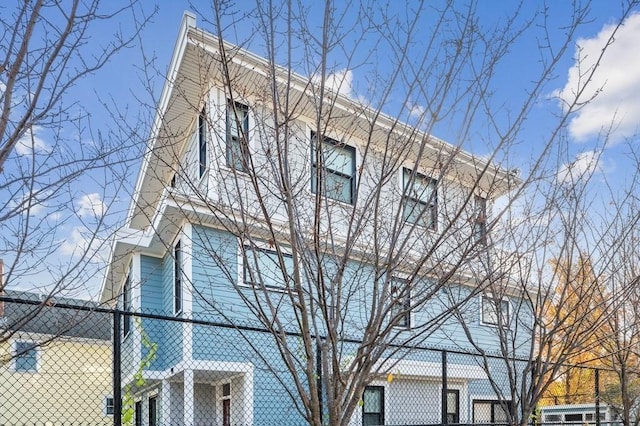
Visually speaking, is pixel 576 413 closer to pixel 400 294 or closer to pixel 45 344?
pixel 400 294

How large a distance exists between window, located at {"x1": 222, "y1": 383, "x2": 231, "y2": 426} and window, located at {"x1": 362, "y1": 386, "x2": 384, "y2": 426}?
2.59 meters

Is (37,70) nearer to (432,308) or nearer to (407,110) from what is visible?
(407,110)

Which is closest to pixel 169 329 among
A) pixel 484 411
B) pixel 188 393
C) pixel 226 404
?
pixel 188 393

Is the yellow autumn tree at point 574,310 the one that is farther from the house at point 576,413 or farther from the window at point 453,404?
the house at point 576,413

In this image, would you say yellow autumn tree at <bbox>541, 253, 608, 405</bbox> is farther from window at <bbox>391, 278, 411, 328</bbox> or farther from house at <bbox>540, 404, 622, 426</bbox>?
house at <bbox>540, 404, 622, 426</bbox>

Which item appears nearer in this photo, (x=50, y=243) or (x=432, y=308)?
(x=50, y=243)

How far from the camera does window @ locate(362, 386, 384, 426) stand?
10164 mm

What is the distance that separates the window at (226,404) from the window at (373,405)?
2.59 metres

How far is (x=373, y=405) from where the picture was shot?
1029 cm

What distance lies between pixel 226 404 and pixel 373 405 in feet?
9.32

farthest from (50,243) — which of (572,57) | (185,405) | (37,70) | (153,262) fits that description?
(153,262)

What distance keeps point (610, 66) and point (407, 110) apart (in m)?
2.02

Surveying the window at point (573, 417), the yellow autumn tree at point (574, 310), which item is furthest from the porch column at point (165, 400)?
the window at point (573, 417)

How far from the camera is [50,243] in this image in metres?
3.22
